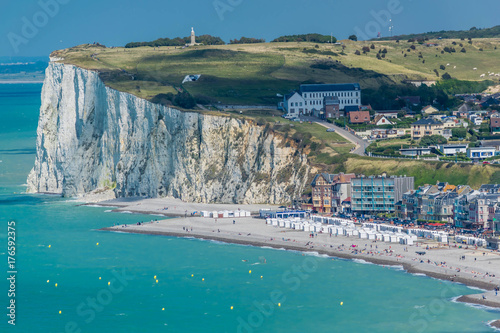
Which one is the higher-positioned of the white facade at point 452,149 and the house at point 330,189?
the white facade at point 452,149

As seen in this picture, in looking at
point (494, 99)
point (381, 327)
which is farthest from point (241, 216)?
point (494, 99)

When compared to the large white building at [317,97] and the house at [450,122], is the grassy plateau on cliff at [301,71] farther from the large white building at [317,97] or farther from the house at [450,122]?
the house at [450,122]

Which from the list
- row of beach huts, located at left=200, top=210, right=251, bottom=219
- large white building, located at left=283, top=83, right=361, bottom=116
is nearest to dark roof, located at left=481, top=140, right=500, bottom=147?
row of beach huts, located at left=200, top=210, right=251, bottom=219

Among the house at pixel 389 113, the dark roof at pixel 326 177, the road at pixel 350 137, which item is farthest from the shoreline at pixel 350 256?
the house at pixel 389 113

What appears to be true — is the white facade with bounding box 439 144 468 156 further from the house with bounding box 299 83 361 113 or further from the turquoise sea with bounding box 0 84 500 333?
the turquoise sea with bounding box 0 84 500 333

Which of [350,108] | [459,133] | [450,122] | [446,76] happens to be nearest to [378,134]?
[450,122]
